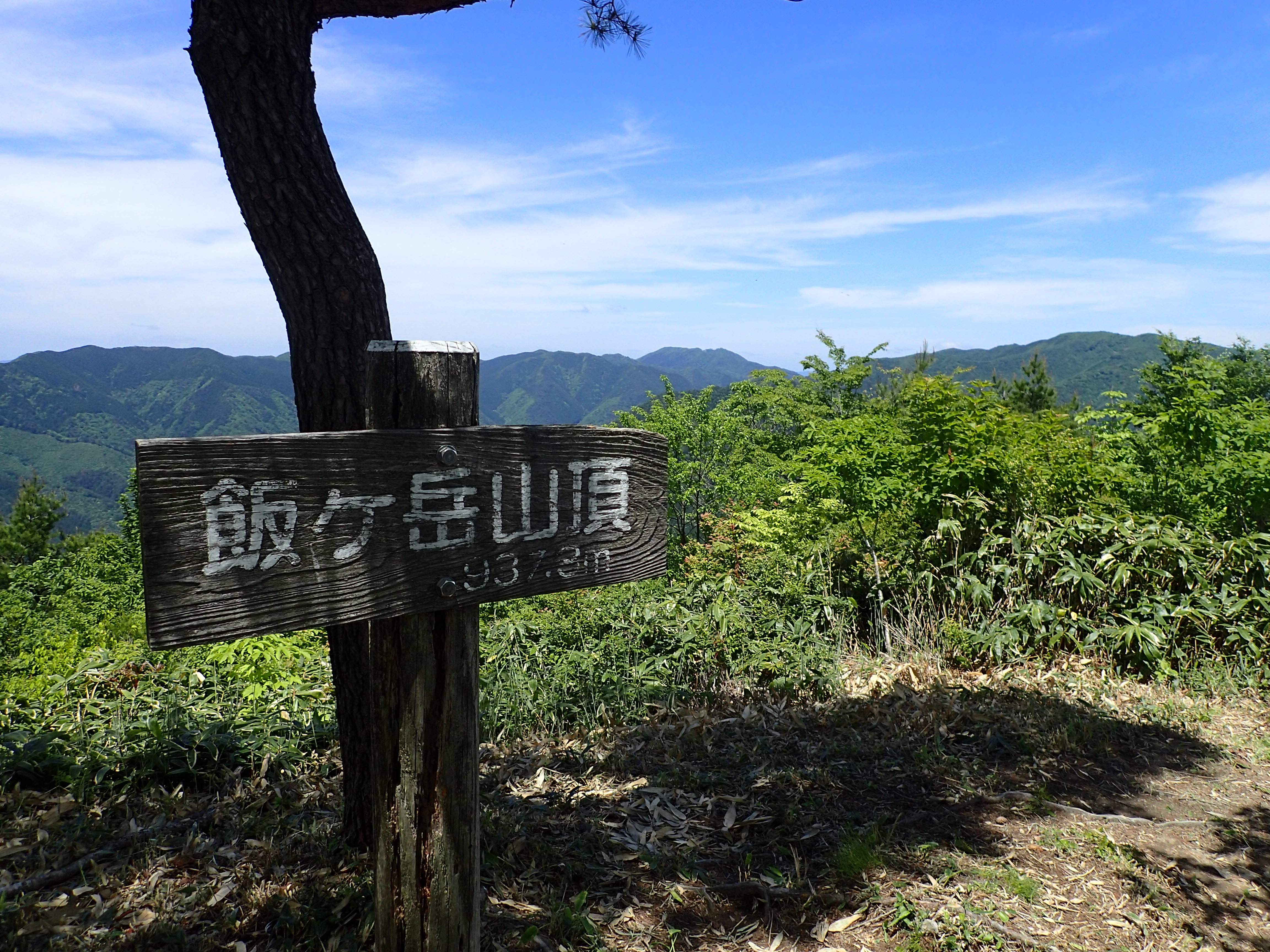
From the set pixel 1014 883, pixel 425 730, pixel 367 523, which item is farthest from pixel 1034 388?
pixel 367 523

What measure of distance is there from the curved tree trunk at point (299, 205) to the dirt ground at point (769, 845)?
534 millimetres

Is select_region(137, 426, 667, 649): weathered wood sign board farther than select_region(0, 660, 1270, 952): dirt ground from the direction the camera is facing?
No

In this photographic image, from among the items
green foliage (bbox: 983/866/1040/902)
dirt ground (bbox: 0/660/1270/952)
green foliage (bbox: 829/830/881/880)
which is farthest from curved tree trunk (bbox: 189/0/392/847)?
green foliage (bbox: 983/866/1040/902)

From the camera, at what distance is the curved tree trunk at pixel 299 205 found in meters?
2.70

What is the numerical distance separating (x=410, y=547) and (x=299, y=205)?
5.37 ft

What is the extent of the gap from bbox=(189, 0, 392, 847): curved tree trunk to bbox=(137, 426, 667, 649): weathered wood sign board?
3.46 feet

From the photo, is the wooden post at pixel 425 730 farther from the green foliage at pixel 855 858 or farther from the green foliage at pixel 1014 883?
the green foliage at pixel 1014 883

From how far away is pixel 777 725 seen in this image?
13.8 ft

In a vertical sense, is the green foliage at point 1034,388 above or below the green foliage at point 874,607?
above

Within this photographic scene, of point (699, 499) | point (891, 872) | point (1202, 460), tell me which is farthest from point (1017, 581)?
point (699, 499)

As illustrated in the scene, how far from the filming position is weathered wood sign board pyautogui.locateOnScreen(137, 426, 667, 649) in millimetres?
1480

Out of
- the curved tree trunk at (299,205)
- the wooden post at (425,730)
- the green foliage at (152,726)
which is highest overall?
the curved tree trunk at (299,205)

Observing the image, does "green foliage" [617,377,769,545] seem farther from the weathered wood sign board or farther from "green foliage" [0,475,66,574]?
"green foliage" [0,475,66,574]

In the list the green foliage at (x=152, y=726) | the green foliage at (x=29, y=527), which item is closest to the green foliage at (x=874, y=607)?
the green foliage at (x=152, y=726)
